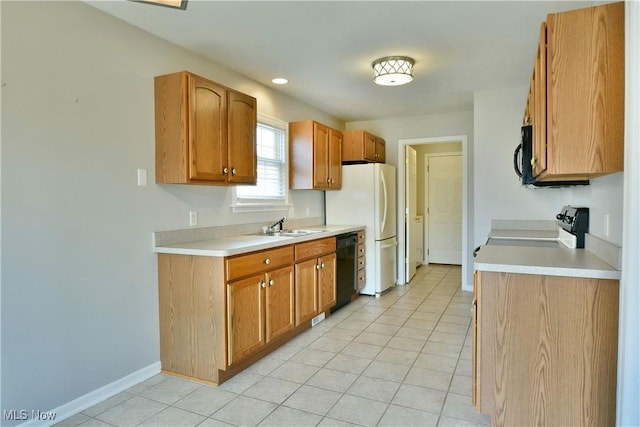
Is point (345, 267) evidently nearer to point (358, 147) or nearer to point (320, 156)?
point (320, 156)

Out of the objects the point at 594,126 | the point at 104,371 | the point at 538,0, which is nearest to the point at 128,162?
the point at 104,371

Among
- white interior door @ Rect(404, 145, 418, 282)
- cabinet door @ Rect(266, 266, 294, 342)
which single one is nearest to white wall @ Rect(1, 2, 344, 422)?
cabinet door @ Rect(266, 266, 294, 342)

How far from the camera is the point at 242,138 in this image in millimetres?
3160

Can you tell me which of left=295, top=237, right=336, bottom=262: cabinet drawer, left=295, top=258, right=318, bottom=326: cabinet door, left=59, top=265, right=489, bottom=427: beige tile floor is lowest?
left=59, top=265, right=489, bottom=427: beige tile floor

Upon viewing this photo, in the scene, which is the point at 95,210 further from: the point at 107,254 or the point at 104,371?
the point at 104,371

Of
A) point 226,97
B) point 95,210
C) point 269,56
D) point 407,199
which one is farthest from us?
point 407,199

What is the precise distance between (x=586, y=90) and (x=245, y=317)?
237cm

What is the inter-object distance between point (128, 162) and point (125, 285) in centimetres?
82

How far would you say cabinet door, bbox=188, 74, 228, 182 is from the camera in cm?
265

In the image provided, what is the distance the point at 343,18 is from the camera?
8.21 ft

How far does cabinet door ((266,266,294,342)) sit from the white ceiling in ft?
5.89

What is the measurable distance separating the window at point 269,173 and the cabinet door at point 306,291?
0.78 m

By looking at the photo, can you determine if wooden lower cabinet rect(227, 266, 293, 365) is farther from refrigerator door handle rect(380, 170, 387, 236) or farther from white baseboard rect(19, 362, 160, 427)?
refrigerator door handle rect(380, 170, 387, 236)

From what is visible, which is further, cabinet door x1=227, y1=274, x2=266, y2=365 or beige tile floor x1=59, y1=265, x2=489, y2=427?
cabinet door x1=227, y1=274, x2=266, y2=365
